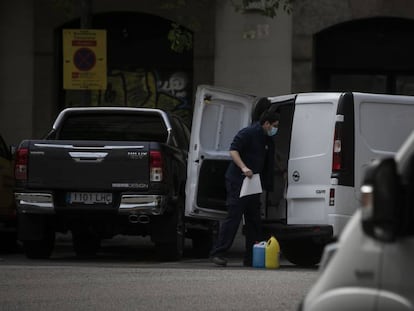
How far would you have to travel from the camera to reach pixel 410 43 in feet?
68.6

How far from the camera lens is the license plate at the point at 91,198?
12445 millimetres

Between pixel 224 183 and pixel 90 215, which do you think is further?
pixel 224 183

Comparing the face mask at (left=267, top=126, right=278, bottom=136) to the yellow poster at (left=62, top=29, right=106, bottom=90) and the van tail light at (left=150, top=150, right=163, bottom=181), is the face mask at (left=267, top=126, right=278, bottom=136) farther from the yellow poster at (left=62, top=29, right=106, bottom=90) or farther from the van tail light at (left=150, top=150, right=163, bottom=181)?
the yellow poster at (left=62, top=29, right=106, bottom=90)

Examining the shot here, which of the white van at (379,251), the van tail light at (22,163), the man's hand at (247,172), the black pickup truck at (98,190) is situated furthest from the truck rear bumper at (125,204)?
the white van at (379,251)

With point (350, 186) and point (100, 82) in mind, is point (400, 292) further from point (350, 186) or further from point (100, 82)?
point (100, 82)

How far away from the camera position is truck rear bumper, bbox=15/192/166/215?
486 inches

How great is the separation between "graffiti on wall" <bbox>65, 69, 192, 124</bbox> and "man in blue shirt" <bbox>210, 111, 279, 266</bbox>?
900 centimetres

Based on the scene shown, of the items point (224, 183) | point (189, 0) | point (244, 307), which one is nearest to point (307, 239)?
point (224, 183)

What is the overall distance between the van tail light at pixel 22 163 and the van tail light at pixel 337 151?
3.59 metres

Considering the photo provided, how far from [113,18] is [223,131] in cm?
839

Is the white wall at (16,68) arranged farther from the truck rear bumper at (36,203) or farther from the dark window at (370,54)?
the truck rear bumper at (36,203)

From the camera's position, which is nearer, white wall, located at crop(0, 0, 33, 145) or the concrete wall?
the concrete wall

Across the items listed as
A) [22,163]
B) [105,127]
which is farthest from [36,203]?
[105,127]

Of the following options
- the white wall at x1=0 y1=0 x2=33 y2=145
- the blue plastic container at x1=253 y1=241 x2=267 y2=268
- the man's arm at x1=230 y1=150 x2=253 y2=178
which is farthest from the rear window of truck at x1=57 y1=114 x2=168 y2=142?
the white wall at x1=0 y1=0 x2=33 y2=145
